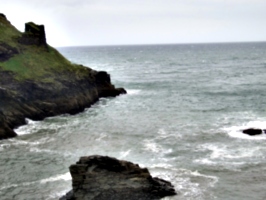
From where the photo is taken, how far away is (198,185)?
3697 cm

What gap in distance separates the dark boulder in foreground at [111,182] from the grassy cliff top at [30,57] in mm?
44853

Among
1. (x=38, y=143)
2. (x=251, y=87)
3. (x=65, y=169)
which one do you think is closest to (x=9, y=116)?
(x=38, y=143)

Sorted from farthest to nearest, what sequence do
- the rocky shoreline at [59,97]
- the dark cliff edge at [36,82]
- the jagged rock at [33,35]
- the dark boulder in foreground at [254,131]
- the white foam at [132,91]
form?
the white foam at [132,91], the jagged rock at [33,35], the dark cliff edge at [36,82], the dark boulder in foreground at [254,131], the rocky shoreline at [59,97]

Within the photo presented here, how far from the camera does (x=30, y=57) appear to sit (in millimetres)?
84250

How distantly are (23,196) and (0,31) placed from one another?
63210 mm

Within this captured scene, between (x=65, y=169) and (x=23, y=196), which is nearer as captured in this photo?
(x=23, y=196)

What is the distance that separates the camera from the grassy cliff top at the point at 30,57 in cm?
7750

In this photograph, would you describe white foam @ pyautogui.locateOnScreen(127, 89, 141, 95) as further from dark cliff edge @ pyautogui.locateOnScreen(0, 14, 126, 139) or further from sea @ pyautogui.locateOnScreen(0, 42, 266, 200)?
sea @ pyautogui.locateOnScreen(0, 42, 266, 200)

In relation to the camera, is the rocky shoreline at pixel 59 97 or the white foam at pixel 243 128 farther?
the white foam at pixel 243 128

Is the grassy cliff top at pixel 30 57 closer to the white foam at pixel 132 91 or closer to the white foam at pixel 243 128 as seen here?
the white foam at pixel 132 91

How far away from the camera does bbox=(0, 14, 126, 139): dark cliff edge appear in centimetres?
6571

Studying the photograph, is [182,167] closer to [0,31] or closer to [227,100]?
[227,100]

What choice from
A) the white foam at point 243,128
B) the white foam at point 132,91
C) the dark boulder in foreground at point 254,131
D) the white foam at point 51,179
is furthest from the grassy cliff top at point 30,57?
the dark boulder in foreground at point 254,131

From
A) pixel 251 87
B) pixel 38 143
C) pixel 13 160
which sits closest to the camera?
pixel 13 160
